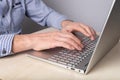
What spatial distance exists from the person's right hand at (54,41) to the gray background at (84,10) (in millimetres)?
976

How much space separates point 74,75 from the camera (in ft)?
2.38

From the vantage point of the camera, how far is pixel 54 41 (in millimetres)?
850

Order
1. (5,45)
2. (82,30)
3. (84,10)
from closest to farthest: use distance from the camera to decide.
→ (5,45) → (82,30) → (84,10)

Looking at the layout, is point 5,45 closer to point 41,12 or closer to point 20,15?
point 20,15

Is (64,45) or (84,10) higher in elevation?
(64,45)

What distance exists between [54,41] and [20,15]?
516mm

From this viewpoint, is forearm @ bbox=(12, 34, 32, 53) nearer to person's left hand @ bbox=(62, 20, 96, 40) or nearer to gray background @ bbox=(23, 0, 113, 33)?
person's left hand @ bbox=(62, 20, 96, 40)

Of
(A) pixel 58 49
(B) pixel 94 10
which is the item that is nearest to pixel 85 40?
(A) pixel 58 49

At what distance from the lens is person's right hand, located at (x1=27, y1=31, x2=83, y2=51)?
84 cm

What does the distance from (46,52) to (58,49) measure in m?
0.05

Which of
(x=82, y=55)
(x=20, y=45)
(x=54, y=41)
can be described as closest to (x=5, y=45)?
(x=20, y=45)

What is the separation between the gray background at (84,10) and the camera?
181cm

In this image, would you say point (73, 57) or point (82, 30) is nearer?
point (73, 57)

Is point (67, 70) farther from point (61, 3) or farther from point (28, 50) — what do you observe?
point (61, 3)
